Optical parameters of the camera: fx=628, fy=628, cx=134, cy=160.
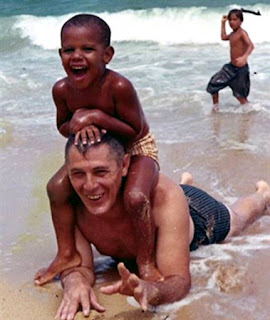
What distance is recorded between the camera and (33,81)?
30.4 feet

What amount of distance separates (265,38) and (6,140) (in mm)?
8579

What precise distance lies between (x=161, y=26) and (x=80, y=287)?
13385 millimetres

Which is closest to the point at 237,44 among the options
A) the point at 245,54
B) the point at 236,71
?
the point at 245,54

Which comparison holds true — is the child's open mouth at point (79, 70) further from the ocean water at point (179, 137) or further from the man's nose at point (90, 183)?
the ocean water at point (179, 137)

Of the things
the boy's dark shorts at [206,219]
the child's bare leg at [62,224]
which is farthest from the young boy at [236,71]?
the child's bare leg at [62,224]

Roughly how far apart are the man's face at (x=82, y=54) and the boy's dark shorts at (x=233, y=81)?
4.65m

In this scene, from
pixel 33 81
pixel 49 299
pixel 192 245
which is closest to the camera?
pixel 49 299

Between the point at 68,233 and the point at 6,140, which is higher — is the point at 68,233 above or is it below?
above

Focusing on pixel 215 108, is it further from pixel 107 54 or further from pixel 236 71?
pixel 107 54

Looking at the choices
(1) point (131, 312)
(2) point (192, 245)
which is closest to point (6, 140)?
(2) point (192, 245)

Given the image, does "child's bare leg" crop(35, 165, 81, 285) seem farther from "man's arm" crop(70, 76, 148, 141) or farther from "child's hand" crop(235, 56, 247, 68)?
"child's hand" crop(235, 56, 247, 68)

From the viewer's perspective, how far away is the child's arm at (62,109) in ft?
9.94

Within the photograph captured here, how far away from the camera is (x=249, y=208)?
12.8 feet

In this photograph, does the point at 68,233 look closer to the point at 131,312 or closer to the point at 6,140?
the point at 131,312
